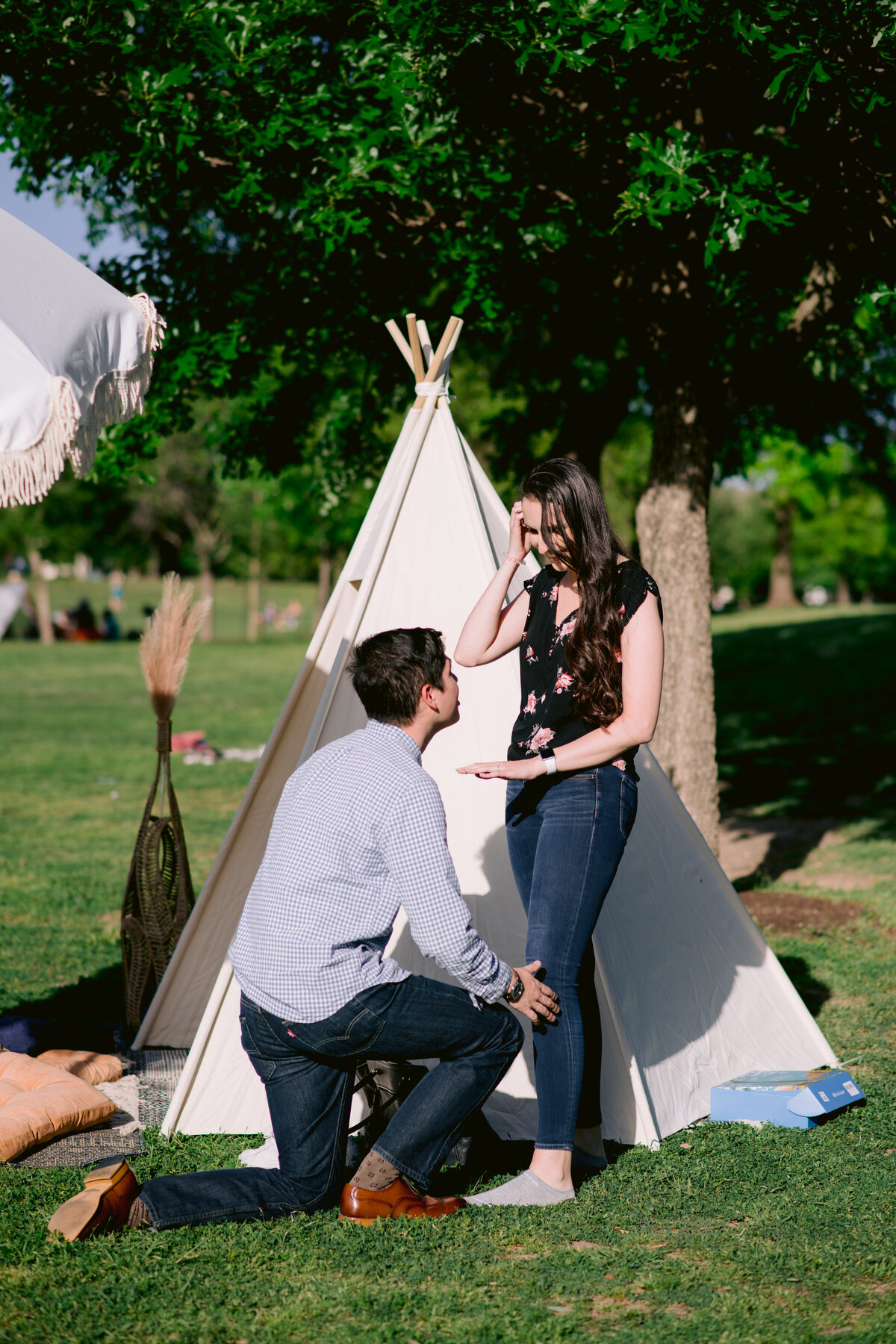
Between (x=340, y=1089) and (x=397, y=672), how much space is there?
1.16 metres

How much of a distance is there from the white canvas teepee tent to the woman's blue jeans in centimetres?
71

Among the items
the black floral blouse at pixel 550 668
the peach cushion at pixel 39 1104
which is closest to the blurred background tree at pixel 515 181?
the black floral blouse at pixel 550 668

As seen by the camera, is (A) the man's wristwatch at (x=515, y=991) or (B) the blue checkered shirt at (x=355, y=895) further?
(A) the man's wristwatch at (x=515, y=991)

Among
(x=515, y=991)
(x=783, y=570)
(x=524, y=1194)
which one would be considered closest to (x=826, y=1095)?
(x=524, y=1194)

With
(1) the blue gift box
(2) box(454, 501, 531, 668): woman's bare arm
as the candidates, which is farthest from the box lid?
(2) box(454, 501, 531, 668): woman's bare arm

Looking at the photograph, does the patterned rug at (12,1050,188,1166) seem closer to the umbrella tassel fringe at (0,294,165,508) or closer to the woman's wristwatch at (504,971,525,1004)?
the woman's wristwatch at (504,971,525,1004)

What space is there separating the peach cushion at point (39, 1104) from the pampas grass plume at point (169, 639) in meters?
1.65

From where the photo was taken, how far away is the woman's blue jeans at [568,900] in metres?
3.45

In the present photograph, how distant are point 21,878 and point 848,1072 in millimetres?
6065

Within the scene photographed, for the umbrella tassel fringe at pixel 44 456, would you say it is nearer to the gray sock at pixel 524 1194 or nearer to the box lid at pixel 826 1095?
the gray sock at pixel 524 1194

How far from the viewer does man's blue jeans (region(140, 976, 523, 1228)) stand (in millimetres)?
3154

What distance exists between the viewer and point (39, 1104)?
160 inches

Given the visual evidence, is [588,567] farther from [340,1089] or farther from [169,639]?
[169,639]

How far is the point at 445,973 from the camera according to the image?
178 inches
